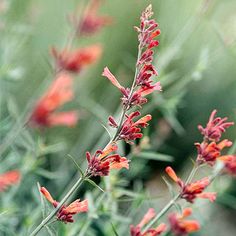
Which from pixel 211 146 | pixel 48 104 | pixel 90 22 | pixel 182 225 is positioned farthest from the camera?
pixel 90 22

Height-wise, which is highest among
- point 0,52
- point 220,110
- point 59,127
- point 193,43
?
point 0,52

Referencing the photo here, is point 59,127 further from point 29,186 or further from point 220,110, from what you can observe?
point 220,110

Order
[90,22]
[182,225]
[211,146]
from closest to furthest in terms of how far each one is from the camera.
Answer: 1. [211,146]
2. [182,225]
3. [90,22]

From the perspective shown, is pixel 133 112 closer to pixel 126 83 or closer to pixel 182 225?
pixel 182 225

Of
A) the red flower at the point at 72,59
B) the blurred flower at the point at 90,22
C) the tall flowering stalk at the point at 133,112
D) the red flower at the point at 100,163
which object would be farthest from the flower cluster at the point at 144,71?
the blurred flower at the point at 90,22

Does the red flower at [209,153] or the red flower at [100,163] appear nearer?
the red flower at [100,163]

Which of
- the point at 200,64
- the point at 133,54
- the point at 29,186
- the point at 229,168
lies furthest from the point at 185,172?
the point at 229,168

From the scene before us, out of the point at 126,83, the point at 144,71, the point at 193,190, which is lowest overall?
the point at 126,83

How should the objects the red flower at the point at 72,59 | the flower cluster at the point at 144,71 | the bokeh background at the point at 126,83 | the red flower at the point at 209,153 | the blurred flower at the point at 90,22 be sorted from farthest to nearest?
the bokeh background at the point at 126,83 < the blurred flower at the point at 90,22 < the red flower at the point at 72,59 < the red flower at the point at 209,153 < the flower cluster at the point at 144,71

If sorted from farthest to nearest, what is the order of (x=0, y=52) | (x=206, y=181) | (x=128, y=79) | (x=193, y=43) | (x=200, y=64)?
(x=193, y=43) < (x=128, y=79) < (x=0, y=52) < (x=200, y=64) < (x=206, y=181)

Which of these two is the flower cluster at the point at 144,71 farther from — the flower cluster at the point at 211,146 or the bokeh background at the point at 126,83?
the bokeh background at the point at 126,83

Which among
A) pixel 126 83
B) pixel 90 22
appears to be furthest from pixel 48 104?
pixel 126 83
